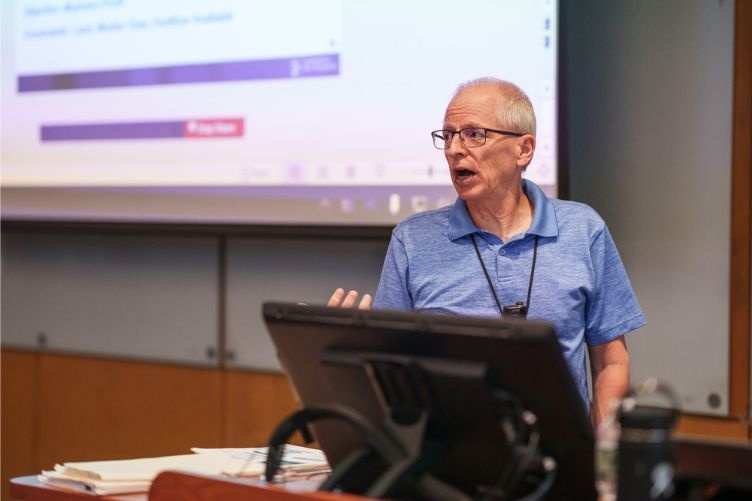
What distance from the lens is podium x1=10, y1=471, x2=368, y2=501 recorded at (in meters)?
1.38

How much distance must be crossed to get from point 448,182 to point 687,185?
2.16 ft

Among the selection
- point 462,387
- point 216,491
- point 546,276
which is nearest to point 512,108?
point 546,276

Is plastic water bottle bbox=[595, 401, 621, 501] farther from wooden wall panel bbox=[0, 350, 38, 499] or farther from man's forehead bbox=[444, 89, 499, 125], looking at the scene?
wooden wall panel bbox=[0, 350, 38, 499]

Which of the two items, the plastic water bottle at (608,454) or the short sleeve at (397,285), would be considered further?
the short sleeve at (397,285)

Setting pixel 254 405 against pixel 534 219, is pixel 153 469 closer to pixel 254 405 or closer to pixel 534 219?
pixel 534 219

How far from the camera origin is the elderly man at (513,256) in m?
2.15

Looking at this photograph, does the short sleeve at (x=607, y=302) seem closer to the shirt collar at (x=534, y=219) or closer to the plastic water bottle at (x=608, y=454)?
the shirt collar at (x=534, y=219)

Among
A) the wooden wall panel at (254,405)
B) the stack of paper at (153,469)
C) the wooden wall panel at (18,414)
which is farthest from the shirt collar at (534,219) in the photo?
the wooden wall panel at (18,414)

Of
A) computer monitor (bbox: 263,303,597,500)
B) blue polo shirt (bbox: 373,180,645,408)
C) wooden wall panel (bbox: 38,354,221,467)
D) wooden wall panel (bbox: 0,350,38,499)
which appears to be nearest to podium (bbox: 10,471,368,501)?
computer monitor (bbox: 263,303,597,500)

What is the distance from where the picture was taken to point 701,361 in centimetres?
292

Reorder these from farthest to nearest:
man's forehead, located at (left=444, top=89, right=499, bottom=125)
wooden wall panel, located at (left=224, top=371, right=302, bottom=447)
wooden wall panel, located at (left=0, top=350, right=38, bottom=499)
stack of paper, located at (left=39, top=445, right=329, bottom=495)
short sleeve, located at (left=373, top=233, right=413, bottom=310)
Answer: wooden wall panel, located at (left=0, top=350, right=38, bottom=499), wooden wall panel, located at (left=224, top=371, right=302, bottom=447), short sleeve, located at (left=373, top=233, right=413, bottom=310), man's forehead, located at (left=444, top=89, right=499, bottom=125), stack of paper, located at (left=39, top=445, right=329, bottom=495)

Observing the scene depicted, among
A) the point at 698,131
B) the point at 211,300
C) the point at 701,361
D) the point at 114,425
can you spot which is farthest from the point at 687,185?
the point at 114,425

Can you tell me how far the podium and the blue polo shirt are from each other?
2.07 feet

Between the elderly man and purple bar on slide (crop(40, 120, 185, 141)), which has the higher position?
purple bar on slide (crop(40, 120, 185, 141))
